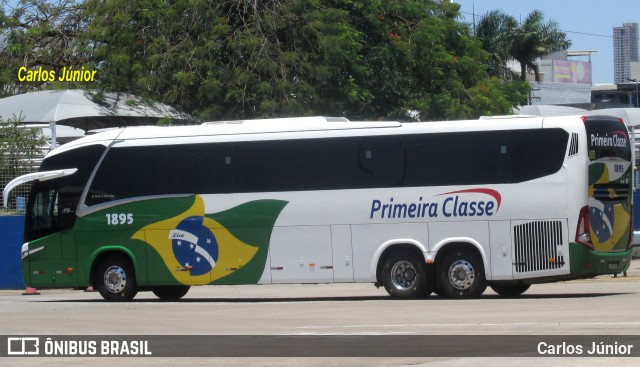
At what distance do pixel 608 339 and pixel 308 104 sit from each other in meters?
24.1

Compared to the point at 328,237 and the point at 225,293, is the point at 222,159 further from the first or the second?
the point at 225,293

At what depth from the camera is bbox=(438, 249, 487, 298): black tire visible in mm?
21109

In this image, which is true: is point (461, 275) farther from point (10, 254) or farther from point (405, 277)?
point (10, 254)

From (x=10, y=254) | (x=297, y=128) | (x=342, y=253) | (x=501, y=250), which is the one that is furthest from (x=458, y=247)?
(x=10, y=254)

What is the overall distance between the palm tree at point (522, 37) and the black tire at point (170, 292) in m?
55.7

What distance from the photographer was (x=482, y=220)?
21078mm

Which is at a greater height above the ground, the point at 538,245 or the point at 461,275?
the point at 538,245

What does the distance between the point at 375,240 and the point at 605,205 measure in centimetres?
425

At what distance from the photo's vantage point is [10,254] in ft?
96.9

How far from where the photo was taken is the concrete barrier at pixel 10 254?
2945 cm

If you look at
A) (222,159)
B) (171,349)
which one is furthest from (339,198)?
(171,349)

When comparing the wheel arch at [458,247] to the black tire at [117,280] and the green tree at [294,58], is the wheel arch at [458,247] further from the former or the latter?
the green tree at [294,58]

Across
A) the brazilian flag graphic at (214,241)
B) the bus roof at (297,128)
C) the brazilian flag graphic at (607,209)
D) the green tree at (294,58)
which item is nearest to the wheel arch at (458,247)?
the brazilian flag graphic at (607,209)

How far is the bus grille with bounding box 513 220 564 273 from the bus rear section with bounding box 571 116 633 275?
333 millimetres
